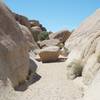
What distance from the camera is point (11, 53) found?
1536 cm

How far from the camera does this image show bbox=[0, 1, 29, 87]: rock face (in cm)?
1431

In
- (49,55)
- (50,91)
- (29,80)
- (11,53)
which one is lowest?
(49,55)

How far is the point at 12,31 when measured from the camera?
17.3 meters

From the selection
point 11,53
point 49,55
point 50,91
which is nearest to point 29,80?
point 11,53

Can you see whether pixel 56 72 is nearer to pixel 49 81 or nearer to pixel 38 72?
pixel 38 72

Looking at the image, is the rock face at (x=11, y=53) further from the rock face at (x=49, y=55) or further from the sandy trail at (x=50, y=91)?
the rock face at (x=49, y=55)

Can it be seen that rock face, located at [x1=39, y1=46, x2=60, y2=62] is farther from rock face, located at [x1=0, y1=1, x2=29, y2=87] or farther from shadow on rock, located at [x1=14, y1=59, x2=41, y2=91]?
rock face, located at [x1=0, y1=1, x2=29, y2=87]

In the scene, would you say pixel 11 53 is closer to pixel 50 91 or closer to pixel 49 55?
pixel 50 91

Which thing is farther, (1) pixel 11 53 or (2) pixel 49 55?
(2) pixel 49 55

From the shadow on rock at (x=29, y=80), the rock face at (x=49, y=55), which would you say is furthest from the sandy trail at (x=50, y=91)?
the rock face at (x=49, y=55)

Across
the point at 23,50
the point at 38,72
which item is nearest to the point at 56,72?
the point at 38,72

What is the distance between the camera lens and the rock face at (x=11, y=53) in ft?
46.9

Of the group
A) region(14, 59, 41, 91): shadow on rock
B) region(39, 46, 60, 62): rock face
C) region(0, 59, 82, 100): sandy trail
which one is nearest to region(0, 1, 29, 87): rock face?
region(14, 59, 41, 91): shadow on rock

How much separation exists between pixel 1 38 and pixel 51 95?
4.16 m
